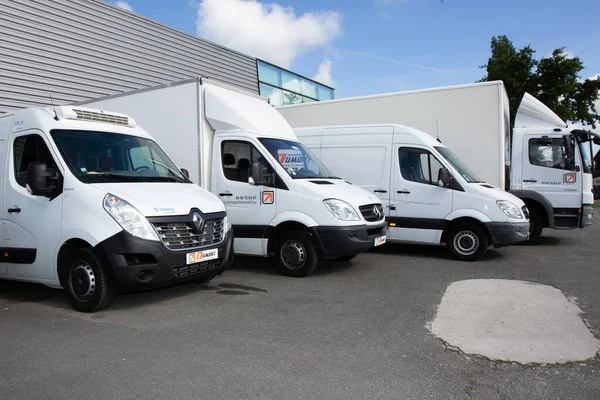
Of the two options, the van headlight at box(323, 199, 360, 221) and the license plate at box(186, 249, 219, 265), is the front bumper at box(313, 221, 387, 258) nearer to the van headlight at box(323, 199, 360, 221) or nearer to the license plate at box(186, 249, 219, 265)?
the van headlight at box(323, 199, 360, 221)

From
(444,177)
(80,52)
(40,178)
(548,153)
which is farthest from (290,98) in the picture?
(40,178)

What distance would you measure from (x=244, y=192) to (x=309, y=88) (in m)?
16.7

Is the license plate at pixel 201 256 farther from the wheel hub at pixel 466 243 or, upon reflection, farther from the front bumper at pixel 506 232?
the front bumper at pixel 506 232

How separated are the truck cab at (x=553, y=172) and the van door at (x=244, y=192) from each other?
6.21 metres

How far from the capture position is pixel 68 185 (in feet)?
17.8

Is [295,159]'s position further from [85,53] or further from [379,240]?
[85,53]

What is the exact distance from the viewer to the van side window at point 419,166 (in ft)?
29.3

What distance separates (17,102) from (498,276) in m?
11.2

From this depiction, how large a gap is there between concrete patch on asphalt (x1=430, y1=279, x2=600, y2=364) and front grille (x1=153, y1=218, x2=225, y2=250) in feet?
8.95

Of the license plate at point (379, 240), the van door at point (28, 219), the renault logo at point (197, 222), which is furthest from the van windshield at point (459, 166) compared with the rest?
the van door at point (28, 219)

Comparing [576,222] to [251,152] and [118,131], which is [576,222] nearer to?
[251,152]

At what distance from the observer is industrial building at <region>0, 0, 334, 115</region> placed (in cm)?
1156

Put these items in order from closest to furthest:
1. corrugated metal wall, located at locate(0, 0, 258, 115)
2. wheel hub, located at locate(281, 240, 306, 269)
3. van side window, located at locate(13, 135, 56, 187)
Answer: van side window, located at locate(13, 135, 56, 187), wheel hub, located at locate(281, 240, 306, 269), corrugated metal wall, located at locate(0, 0, 258, 115)

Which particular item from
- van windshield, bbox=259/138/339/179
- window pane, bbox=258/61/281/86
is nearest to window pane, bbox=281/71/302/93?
window pane, bbox=258/61/281/86
